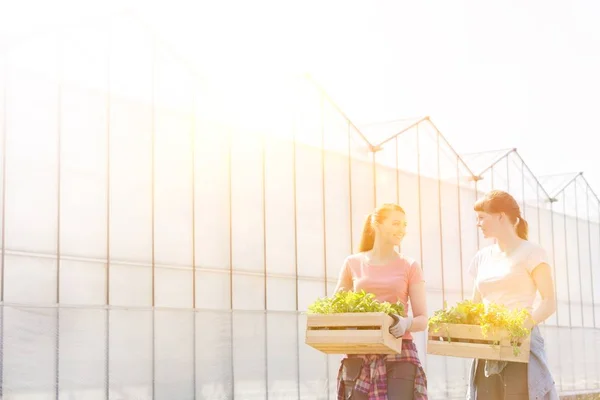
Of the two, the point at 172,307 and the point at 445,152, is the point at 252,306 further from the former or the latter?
the point at 445,152

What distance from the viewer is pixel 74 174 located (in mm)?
14086

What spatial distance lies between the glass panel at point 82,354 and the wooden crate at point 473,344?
8.24 metres

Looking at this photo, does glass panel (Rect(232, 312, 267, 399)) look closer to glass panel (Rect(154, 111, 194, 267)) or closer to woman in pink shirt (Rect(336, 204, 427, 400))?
glass panel (Rect(154, 111, 194, 267))

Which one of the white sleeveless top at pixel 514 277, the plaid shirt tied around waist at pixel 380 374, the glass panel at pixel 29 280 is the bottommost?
the plaid shirt tied around waist at pixel 380 374

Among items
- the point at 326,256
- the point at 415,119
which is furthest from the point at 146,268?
the point at 415,119

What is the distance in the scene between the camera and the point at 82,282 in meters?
13.8

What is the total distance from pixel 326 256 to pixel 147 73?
5093 mm

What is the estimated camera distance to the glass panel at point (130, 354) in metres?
14.0

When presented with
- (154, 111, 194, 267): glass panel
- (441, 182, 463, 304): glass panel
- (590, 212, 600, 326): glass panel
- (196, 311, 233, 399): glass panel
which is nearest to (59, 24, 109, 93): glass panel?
(154, 111, 194, 267): glass panel

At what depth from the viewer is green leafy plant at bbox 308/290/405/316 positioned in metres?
5.88

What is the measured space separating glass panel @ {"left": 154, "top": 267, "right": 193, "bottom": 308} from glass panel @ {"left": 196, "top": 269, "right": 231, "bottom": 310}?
0.21 meters

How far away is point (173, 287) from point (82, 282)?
176 cm

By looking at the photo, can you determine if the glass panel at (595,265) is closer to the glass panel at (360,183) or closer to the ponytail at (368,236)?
the glass panel at (360,183)

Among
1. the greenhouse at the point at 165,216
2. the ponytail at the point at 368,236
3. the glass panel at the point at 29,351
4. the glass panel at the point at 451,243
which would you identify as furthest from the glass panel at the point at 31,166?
the glass panel at the point at 451,243
